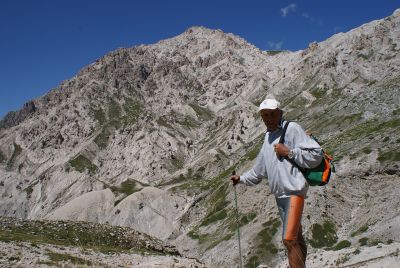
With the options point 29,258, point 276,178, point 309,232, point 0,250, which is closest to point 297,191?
point 276,178

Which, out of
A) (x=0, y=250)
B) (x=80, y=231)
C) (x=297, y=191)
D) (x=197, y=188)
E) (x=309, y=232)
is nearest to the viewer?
(x=297, y=191)

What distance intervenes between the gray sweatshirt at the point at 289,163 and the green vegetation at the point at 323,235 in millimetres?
56414

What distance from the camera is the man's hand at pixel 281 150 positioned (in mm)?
9367

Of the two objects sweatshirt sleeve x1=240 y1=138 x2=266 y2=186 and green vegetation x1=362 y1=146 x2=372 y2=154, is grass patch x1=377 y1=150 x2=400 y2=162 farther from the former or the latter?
sweatshirt sleeve x1=240 y1=138 x2=266 y2=186

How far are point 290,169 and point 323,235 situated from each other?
5974cm

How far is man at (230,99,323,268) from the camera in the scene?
9180mm

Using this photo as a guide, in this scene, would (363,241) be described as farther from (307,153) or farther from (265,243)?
(307,153)

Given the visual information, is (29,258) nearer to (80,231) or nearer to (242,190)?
(80,231)

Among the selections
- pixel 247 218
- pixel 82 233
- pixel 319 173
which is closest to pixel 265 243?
pixel 247 218

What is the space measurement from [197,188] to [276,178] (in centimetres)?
18719

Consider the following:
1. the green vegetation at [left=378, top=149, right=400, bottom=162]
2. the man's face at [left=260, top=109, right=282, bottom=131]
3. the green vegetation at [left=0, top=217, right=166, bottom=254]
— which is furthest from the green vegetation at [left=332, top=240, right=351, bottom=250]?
the man's face at [left=260, top=109, right=282, bottom=131]

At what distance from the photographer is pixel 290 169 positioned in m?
9.42

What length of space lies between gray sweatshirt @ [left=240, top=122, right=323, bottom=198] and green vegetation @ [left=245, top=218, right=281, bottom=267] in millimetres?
56080

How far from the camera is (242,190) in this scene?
342 feet
